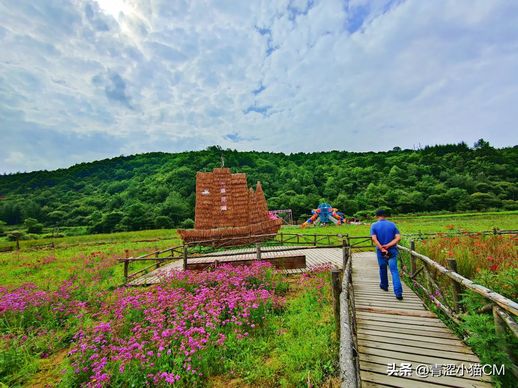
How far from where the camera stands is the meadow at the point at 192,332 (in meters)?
3.61

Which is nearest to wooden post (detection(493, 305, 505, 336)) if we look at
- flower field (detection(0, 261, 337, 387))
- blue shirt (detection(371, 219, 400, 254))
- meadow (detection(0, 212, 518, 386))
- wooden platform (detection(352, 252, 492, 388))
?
meadow (detection(0, 212, 518, 386))

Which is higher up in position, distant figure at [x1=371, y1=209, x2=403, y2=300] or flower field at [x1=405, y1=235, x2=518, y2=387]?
distant figure at [x1=371, y1=209, x2=403, y2=300]

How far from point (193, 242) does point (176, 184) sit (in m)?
46.2

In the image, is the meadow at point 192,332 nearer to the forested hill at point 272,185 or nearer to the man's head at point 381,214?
the man's head at point 381,214

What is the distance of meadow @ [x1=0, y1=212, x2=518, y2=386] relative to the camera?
11.9 feet

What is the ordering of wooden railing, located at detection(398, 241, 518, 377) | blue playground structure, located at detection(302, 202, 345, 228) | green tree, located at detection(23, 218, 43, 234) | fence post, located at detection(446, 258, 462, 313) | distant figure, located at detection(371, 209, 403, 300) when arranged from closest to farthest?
wooden railing, located at detection(398, 241, 518, 377), fence post, located at detection(446, 258, 462, 313), distant figure, located at detection(371, 209, 403, 300), blue playground structure, located at detection(302, 202, 345, 228), green tree, located at detection(23, 218, 43, 234)

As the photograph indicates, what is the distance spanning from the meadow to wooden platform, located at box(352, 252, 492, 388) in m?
0.45

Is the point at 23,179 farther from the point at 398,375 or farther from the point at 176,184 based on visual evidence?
the point at 398,375

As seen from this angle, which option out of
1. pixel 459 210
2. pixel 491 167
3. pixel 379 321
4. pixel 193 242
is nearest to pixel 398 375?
pixel 379 321

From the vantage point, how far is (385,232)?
16.6 feet

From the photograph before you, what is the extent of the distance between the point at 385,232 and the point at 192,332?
4.52 m

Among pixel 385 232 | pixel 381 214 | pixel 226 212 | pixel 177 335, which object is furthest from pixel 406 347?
pixel 226 212

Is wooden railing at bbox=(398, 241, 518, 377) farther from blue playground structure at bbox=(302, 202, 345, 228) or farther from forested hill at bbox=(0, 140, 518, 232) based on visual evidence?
forested hill at bbox=(0, 140, 518, 232)

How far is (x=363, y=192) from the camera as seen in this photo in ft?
185
